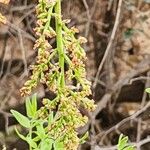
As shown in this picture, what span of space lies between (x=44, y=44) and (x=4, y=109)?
258 centimetres

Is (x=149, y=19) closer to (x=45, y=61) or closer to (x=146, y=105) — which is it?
(x=146, y=105)

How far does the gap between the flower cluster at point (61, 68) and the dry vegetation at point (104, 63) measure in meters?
2.35

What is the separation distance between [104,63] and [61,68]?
2782 millimetres

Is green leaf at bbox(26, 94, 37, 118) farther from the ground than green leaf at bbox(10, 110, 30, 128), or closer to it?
farther from the ground

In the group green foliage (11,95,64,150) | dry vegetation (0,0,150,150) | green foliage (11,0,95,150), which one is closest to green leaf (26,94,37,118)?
green foliage (11,95,64,150)

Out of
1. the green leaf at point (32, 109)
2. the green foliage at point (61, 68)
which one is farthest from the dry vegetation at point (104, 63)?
the green foliage at point (61, 68)

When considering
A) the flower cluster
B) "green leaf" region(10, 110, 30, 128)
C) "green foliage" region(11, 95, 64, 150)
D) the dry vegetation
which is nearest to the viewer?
the flower cluster

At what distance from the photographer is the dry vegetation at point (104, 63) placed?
314 centimetres

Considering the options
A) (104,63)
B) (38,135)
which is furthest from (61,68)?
(104,63)

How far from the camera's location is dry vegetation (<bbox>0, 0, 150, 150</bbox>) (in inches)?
124

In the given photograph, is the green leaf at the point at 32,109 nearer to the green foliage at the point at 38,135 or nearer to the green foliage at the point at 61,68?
the green foliage at the point at 38,135

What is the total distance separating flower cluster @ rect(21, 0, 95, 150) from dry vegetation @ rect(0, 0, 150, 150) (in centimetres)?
235

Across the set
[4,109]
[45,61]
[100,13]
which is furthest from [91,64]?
[45,61]

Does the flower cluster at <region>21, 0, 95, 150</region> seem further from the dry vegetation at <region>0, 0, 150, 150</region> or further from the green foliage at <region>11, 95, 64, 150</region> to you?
the dry vegetation at <region>0, 0, 150, 150</region>
